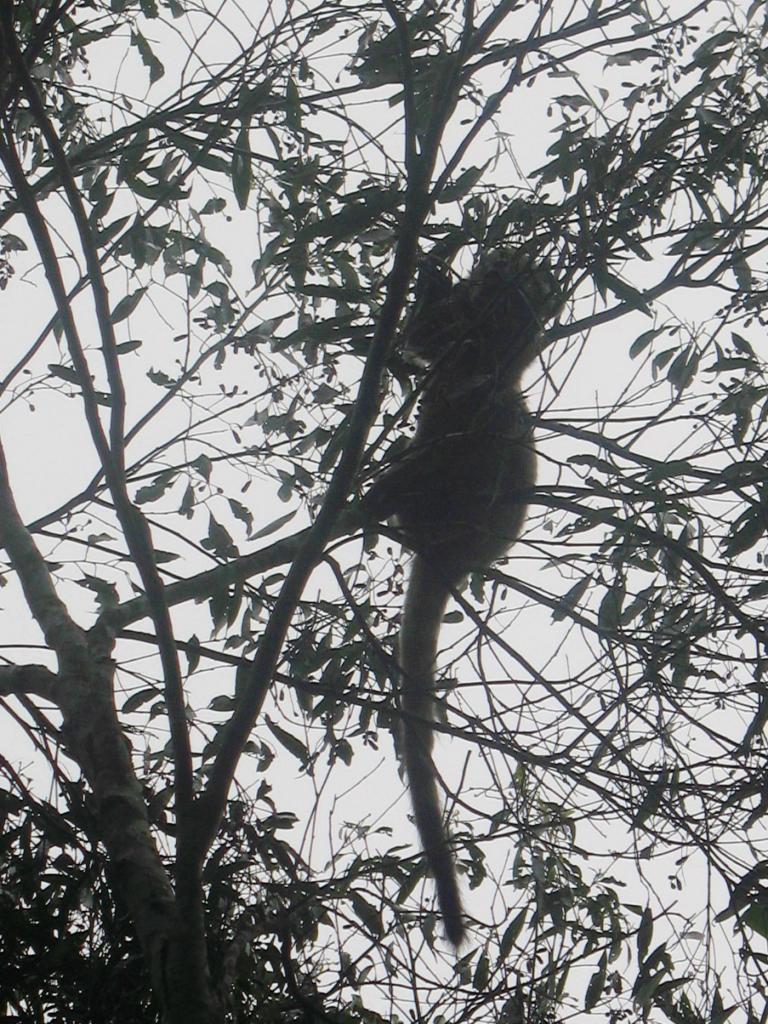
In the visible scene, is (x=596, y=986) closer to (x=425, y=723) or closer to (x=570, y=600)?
(x=425, y=723)

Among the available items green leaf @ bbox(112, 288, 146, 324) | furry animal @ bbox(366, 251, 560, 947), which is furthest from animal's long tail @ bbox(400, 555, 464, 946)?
green leaf @ bbox(112, 288, 146, 324)

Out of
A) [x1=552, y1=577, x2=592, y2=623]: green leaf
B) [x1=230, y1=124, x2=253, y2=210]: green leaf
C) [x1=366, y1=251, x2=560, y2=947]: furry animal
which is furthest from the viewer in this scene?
[x1=366, y1=251, x2=560, y2=947]: furry animal

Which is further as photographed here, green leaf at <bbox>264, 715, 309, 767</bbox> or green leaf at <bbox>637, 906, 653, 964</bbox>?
green leaf at <bbox>264, 715, 309, 767</bbox>

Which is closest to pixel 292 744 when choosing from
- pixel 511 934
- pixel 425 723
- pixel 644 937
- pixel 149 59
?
pixel 425 723

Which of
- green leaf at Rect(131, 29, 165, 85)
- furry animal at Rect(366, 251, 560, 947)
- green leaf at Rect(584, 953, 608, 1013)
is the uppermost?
green leaf at Rect(131, 29, 165, 85)

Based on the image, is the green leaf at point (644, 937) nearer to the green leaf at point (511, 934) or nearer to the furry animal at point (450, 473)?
the green leaf at point (511, 934)

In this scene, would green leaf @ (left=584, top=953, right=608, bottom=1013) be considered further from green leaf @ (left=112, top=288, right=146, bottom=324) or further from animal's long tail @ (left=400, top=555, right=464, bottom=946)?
green leaf @ (left=112, top=288, right=146, bottom=324)

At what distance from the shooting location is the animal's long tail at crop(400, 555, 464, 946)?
3.06 m

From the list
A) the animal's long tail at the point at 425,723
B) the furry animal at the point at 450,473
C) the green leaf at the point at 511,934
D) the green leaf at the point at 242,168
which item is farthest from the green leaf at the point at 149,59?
the green leaf at the point at 511,934

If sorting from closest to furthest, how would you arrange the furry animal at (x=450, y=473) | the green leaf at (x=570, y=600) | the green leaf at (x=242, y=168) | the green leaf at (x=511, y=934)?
the green leaf at (x=511, y=934)
the green leaf at (x=242, y=168)
the green leaf at (x=570, y=600)
the furry animal at (x=450, y=473)

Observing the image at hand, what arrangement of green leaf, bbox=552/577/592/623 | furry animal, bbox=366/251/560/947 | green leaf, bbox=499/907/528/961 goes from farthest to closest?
1. furry animal, bbox=366/251/560/947
2. green leaf, bbox=552/577/592/623
3. green leaf, bbox=499/907/528/961

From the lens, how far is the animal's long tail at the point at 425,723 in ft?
10.0

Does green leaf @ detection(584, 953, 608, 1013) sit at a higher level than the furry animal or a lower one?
lower

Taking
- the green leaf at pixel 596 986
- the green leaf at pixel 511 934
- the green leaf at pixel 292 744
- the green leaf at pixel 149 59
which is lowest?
the green leaf at pixel 596 986
